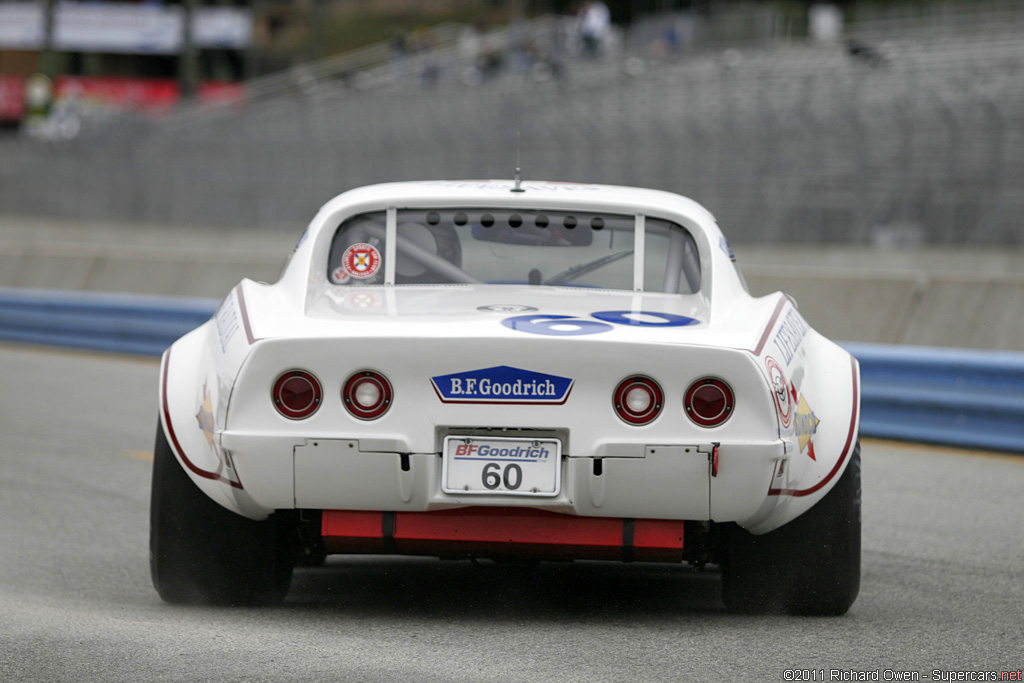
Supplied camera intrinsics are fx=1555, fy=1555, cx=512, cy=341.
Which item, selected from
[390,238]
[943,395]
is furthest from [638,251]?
[943,395]

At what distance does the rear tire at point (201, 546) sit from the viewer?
467cm

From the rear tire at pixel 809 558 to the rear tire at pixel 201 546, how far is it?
4.76ft

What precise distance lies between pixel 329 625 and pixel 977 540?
122 inches

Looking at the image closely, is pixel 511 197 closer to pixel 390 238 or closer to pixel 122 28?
pixel 390 238

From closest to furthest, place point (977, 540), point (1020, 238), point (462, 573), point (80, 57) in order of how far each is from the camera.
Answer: point (462, 573) → point (977, 540) → point (1020, 238) → point (80, 57)

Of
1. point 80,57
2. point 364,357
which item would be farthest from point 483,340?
point 80,57

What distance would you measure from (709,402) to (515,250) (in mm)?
1169

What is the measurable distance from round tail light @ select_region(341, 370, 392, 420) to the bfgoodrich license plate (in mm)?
207

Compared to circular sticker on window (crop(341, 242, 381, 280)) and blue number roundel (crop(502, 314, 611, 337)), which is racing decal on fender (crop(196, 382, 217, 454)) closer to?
circular sticker on window (crop(341, 242, 381, 280))

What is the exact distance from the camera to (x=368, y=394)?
426 cm

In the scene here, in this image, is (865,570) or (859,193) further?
(859,193)

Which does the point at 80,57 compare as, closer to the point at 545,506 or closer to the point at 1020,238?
the point at 1020,238

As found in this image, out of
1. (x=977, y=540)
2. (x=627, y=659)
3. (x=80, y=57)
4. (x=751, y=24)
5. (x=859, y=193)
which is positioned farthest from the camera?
(x=80, y=57)

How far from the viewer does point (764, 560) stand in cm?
472
